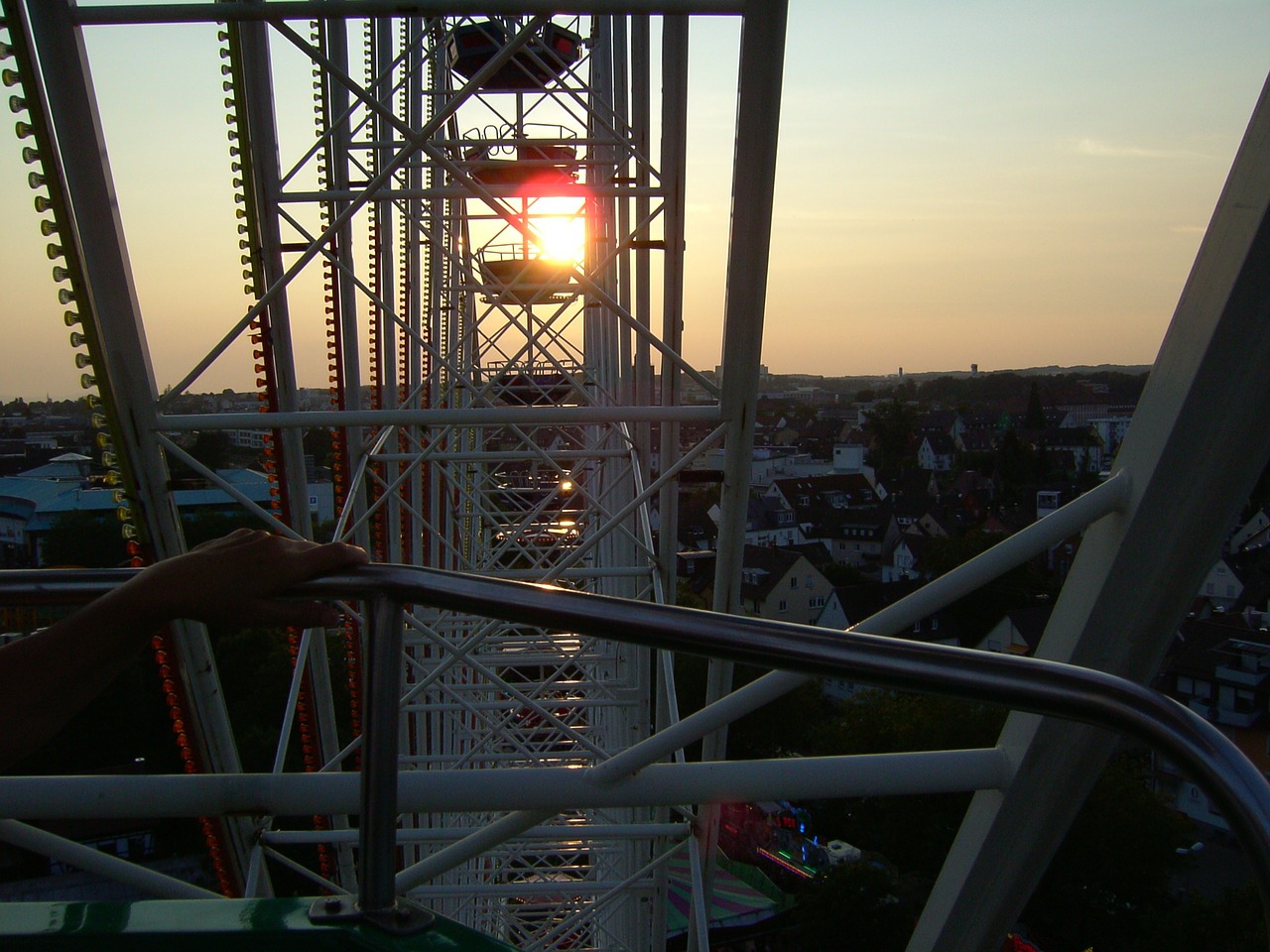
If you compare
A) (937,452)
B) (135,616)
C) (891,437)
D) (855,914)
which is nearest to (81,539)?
(135,616)

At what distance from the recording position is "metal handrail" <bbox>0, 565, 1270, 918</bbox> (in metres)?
1.00

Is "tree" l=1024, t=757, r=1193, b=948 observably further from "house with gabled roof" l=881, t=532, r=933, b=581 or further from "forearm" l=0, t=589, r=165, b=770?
"forearm" l=0, t=589, r=165, b=770

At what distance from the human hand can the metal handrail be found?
0.09ft

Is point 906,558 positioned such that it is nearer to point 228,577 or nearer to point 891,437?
point 891,437

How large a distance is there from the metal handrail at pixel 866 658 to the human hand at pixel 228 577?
28 mm

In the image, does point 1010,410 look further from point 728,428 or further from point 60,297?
point 60,297

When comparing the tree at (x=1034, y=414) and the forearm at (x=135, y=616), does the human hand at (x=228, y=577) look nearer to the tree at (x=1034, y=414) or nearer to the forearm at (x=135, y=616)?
the forearm at (x=135, y=616)

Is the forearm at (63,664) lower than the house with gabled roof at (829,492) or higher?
higher

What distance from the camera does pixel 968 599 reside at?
11.5 meters

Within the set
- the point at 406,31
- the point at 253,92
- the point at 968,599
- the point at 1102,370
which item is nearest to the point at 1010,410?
the point at 968,599

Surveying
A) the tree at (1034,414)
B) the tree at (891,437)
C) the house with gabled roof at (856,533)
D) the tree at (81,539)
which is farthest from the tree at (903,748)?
the tree at (81,539)

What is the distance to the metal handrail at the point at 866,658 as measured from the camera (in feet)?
3.28

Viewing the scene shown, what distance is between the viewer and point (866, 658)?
3.63 feet

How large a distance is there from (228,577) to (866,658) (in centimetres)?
73
